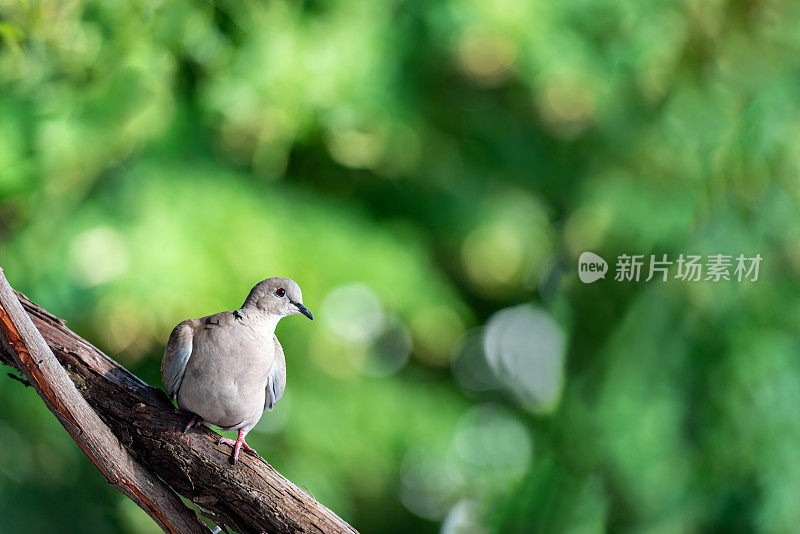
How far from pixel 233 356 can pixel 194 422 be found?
82 mm

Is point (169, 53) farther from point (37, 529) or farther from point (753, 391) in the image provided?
point (753, 391)

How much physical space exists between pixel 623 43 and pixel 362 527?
4.86 ft

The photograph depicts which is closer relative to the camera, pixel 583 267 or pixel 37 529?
pixel 37 529

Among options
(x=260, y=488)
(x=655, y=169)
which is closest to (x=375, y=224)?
(x=655, y=169)

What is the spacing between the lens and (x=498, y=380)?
2297 mm

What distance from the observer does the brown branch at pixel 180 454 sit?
631mm

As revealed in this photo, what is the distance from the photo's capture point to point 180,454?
2.06ft

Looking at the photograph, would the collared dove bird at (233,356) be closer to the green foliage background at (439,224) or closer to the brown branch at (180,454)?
the brown branch at (180,454)

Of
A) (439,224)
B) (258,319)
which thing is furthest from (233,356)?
(439,224)
